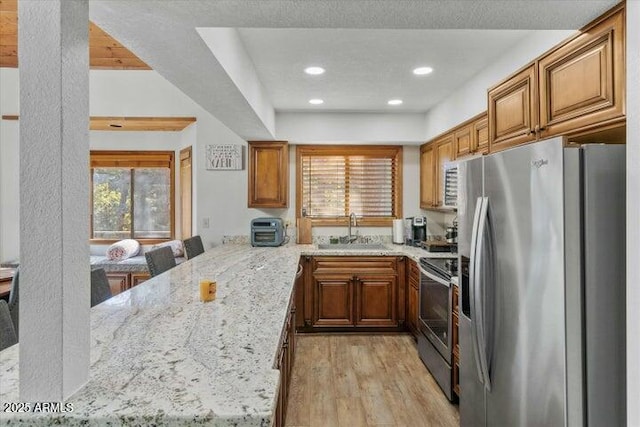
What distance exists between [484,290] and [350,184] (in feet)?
10.1

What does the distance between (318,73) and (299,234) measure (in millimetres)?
2028

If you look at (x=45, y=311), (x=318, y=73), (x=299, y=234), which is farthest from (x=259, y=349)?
(x=299, y=234)

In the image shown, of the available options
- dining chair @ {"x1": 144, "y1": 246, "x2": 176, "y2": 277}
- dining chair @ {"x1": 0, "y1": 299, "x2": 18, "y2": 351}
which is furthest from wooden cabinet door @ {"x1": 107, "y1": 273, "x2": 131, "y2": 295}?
dining chair @ {"x1": 0, "y1": 299, "x2": 18, "y2": 351}

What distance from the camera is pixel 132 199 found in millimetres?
5164

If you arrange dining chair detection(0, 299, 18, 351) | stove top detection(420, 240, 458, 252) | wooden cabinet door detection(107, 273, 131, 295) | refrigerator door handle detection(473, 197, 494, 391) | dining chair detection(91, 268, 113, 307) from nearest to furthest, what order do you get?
dining chair detection(0, 299, 18, 351) → refrigerator door handle detection(473, 197, 494, 391) → dining chair detection(91, 268, 113, 307) → stove top detection(420, 240, 458, 252) → wooden cabinet door detection(107, 273, 131, 295)

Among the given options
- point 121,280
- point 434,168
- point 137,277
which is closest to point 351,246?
point 434,168

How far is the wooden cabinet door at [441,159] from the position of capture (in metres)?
3.62

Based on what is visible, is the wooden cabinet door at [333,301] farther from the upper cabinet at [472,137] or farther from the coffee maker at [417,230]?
the upper cabinet at [472,137]

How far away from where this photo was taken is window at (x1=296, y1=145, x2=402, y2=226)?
4.58 metres

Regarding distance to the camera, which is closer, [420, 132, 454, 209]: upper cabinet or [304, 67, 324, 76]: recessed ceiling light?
[304, 67, 324, 76]: recessed ceiling light

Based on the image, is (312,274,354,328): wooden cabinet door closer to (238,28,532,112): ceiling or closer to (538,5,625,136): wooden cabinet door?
(238,28,532,112): ceiling

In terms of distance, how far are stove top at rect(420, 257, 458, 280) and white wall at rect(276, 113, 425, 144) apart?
63.5 inches

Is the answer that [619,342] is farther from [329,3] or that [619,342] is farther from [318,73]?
[318,73]

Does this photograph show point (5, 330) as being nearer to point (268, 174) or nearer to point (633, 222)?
point (633, 222)
